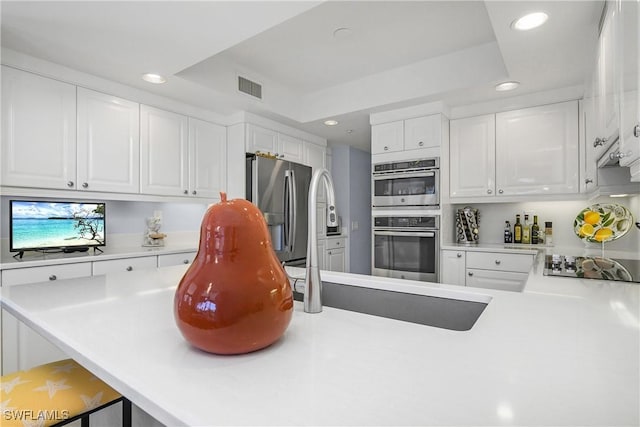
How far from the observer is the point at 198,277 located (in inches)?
28.5

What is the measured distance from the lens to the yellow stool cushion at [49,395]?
0.94 metres

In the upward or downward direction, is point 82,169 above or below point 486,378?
above

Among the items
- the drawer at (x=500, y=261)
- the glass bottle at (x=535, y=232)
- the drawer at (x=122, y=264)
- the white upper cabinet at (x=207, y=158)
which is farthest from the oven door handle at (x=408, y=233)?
the drawer at (x=122, y=264)

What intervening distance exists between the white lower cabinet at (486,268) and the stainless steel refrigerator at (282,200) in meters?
1.47

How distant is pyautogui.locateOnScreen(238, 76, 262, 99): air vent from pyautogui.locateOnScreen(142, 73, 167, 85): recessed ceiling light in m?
0.63

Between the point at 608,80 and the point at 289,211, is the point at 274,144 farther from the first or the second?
the point at 608,80

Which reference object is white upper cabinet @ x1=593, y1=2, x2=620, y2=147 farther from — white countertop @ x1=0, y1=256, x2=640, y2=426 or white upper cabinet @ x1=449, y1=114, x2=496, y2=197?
white upper cabinet @ x1=449, y1=114, x2=496, y2=197

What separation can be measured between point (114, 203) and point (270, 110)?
1.61m

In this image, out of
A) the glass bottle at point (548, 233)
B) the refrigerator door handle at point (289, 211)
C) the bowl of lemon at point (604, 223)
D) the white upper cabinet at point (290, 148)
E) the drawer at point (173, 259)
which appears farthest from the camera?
the white upper cabinet at point (290, 148)

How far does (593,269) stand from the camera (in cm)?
170

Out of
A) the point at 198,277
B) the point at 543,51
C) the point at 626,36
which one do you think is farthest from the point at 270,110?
the point at 198,277

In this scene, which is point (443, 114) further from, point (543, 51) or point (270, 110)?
point (270, 110)

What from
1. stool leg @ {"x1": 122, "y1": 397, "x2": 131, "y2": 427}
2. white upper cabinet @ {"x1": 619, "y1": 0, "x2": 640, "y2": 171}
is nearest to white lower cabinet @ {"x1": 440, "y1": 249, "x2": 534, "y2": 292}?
white upper cabinet @ {"x1": 619, "y1": 0, "x2": 640, "y2": 171}

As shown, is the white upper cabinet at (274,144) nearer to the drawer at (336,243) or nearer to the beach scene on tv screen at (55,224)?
the drawer at (336,243)
